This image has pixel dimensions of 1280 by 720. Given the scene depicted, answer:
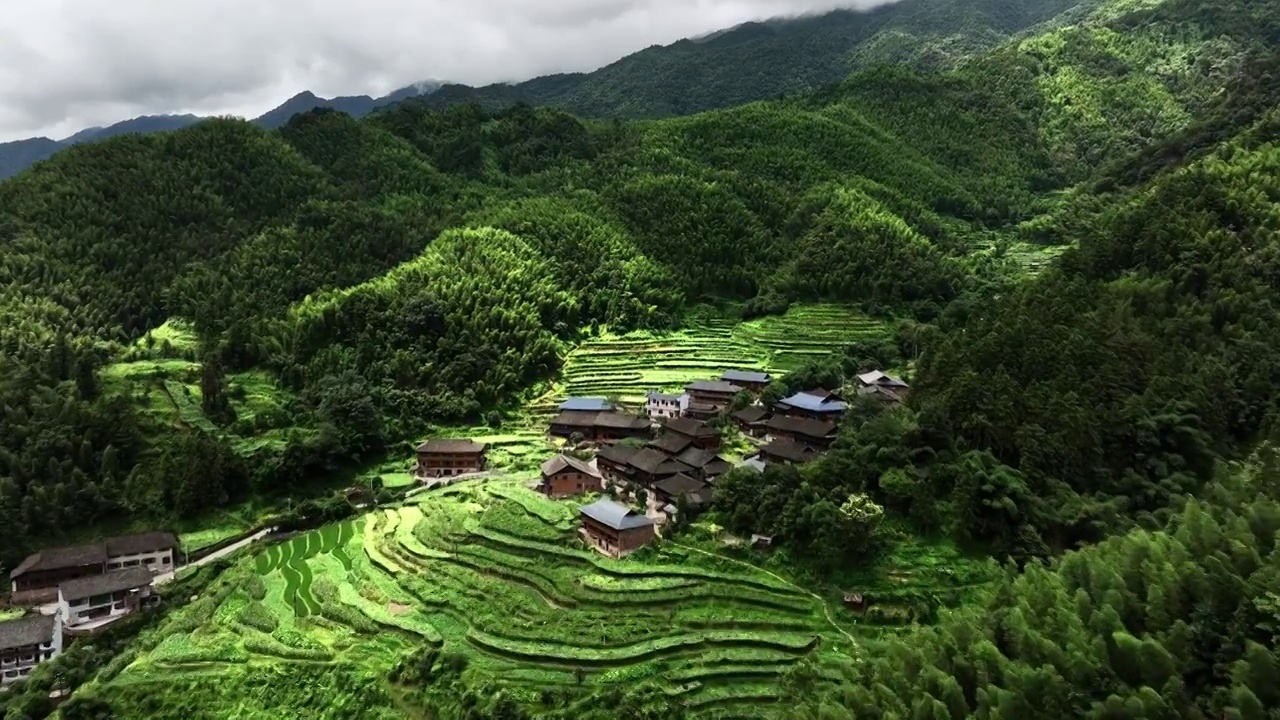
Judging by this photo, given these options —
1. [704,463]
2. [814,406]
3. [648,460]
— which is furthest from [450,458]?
[814,406]

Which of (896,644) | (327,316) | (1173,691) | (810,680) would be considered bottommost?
(810,680)

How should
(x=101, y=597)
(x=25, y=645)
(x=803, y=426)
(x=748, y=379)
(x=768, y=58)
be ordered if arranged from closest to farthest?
(x=25, y=645) → (x=101, y=597) → (x=803, y=426) → (x=748, y=379) → (x=768, y=58)

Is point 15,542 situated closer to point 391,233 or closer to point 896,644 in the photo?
point 896,644

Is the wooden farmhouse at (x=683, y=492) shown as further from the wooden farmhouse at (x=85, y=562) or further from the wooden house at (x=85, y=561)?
the wooden house at (x=85, y=561)

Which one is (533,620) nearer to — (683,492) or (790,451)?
(683,492)

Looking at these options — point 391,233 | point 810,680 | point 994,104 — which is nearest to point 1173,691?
point 810,680

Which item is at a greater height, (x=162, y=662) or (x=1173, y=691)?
(x=1173, y=691)

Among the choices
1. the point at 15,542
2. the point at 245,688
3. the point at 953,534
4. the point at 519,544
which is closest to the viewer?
the point at 245,688
